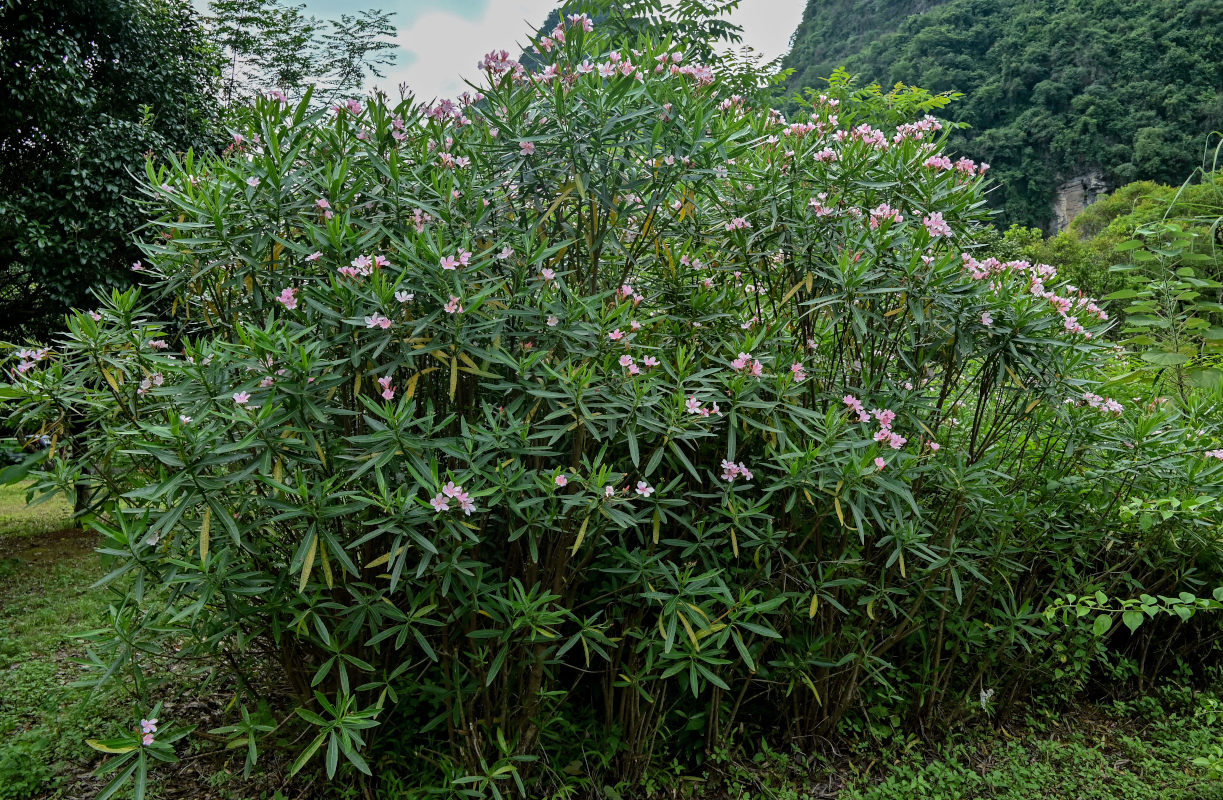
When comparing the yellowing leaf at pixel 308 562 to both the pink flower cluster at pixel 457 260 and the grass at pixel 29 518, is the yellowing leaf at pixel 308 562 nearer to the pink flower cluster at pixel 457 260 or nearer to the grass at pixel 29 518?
the pink flower cluster at pixel 457 260

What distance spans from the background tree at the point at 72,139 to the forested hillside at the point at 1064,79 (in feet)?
120

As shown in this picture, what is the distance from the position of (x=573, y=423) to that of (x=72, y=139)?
19.4 ft

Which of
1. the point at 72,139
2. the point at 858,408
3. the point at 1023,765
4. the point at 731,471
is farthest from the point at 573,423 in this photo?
the point at 72,139

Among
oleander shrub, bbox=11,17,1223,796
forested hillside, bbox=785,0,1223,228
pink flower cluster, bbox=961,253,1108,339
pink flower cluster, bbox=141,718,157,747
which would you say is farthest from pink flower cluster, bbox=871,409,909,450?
forested hillside, bbox=785,0,1223,228

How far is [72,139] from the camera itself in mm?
5707

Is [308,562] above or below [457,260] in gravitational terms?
below

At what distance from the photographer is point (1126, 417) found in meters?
2.97

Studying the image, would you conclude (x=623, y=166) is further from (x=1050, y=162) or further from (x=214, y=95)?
(x=1050, y=162)

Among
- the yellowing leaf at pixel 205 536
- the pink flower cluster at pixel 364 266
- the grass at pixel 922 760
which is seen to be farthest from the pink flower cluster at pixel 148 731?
the pink flower cluster at pixel 364 266

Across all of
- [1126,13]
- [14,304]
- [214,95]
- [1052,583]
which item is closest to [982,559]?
[1052,583]

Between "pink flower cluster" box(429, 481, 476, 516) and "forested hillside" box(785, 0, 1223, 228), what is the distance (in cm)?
4030

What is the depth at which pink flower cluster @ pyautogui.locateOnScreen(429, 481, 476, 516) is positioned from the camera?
174cm

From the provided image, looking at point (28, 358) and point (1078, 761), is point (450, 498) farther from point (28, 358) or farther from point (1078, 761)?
point (1078, 761)

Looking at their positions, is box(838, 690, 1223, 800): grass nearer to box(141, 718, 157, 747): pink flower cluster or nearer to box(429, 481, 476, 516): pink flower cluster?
box(429, 481, 476, 516): pink flower cluster
